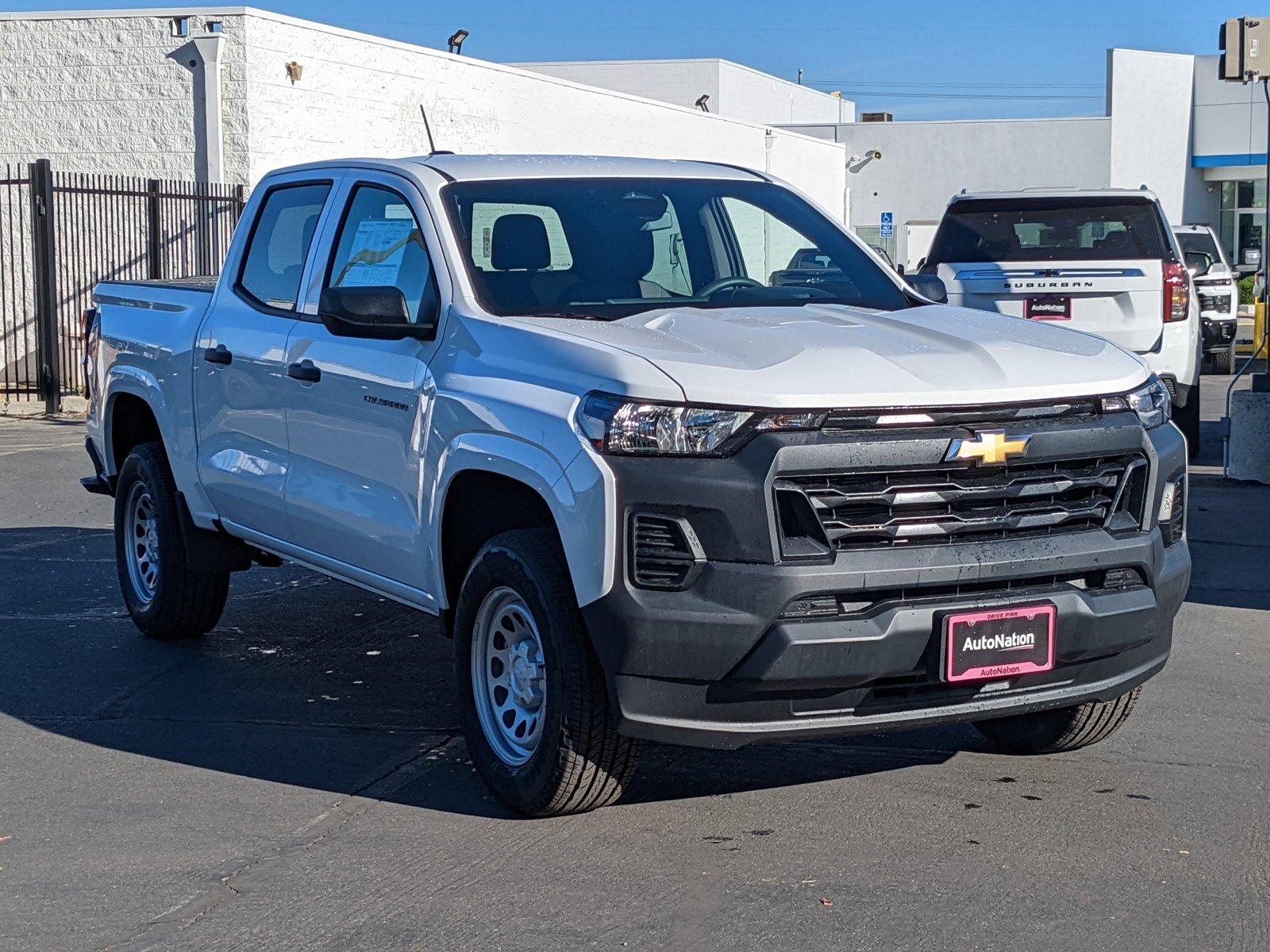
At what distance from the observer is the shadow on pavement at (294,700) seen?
18.3 ft

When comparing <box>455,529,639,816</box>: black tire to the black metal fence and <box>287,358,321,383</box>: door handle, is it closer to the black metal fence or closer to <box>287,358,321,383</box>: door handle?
<box>287,358,321,383</box>: door handle

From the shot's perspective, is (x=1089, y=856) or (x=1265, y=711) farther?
(x=1265, y=711)

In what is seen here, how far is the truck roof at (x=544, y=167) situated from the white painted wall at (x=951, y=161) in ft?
141

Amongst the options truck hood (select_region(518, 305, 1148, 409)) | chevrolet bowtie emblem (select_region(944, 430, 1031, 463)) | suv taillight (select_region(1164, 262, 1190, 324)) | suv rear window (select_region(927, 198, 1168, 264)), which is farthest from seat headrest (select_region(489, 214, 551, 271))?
suv taillight (select_region(1164, 262, 1190, 324))

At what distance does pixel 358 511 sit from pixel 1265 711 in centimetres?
336

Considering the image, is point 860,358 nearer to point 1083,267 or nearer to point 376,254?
point 376,254

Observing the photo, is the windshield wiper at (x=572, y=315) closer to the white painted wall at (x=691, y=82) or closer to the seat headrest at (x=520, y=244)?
the seat headrest at (x=520, y=244)

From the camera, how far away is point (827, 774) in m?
5.52

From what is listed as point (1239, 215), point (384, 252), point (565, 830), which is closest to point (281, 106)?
point (384, 252)

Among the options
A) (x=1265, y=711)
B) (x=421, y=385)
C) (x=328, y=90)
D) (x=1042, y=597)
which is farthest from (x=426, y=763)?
(x=328, y=90)

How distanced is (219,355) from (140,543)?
151cm

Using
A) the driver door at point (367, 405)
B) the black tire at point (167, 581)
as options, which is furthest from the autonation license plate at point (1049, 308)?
the driver door at point (367, 405)

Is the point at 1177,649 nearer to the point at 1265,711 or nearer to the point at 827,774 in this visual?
the point at 1265,711

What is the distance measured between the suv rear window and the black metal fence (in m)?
9.60
